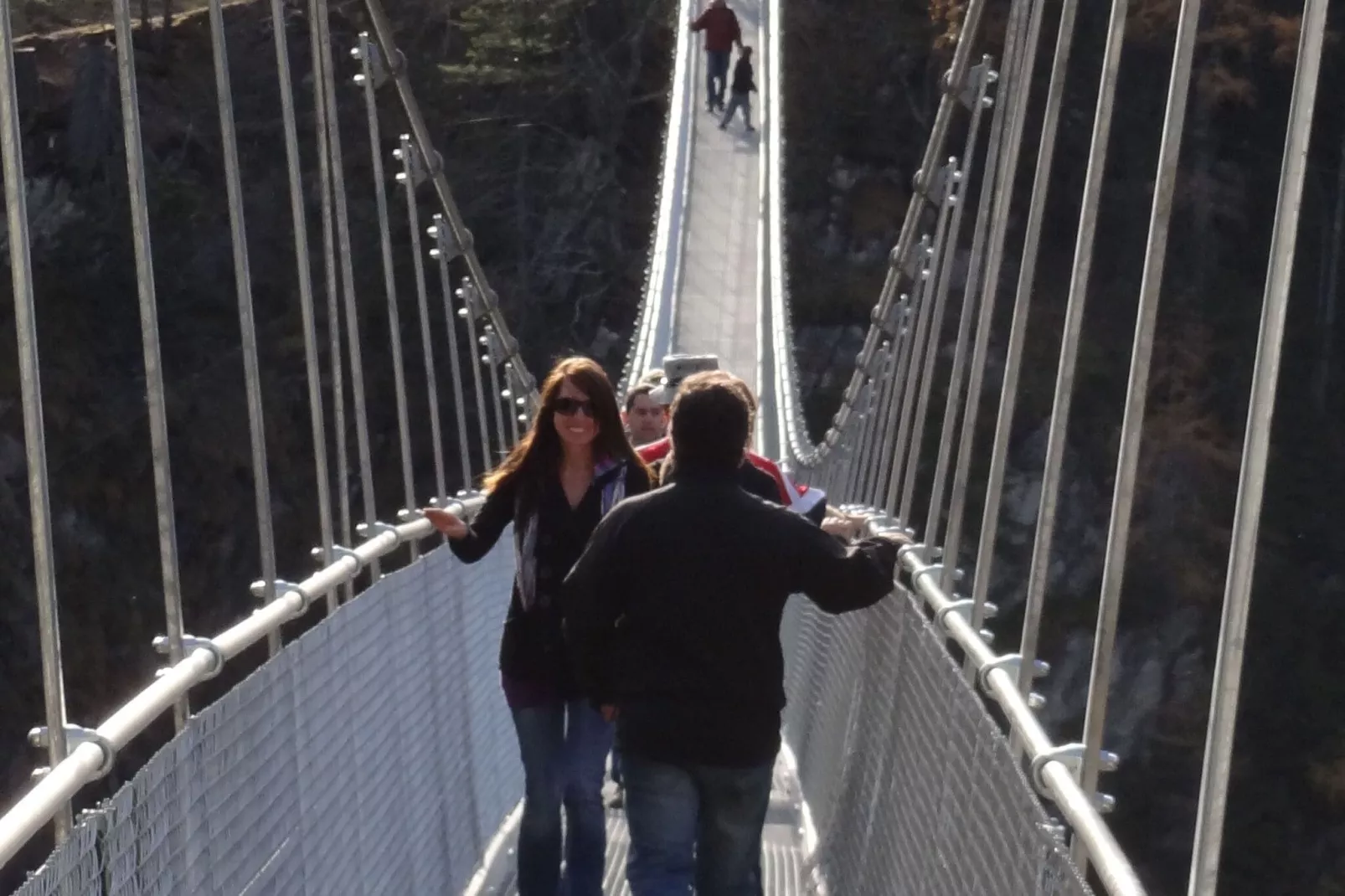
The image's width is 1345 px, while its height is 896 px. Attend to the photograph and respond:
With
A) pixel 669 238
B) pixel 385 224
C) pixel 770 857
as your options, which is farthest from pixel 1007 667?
pixel 669 238

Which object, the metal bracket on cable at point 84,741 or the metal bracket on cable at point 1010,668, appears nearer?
the metal bracket on cable at point 84,741

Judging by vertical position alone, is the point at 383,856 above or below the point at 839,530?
below

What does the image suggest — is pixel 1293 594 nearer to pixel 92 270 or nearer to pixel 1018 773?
pixel 92 270

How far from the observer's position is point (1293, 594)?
611 inches

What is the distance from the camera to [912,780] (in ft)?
8.85

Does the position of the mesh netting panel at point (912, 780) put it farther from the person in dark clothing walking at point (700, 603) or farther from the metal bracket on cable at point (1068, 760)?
the person in dark clothing walking at point (700, 603)

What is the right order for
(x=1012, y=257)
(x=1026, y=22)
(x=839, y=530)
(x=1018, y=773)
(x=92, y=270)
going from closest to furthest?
(x=1018, y=773) < (x=839, y=530) < (x=1026, y=22) < (x=92, y=270) < (x=1012, y=257)

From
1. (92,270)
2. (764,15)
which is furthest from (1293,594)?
(92,270)

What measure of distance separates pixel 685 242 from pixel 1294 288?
6511mm

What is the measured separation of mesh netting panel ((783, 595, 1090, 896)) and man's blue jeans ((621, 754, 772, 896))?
0.70 ft

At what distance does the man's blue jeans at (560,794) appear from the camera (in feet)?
9.14

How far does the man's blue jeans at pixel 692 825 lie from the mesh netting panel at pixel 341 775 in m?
0.38

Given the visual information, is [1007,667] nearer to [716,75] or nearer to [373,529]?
[373,529]

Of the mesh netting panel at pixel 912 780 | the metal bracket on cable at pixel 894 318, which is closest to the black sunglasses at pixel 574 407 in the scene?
the mesh netting panel at pixel 912 780
